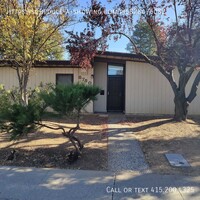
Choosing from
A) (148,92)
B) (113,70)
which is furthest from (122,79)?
(148,92)

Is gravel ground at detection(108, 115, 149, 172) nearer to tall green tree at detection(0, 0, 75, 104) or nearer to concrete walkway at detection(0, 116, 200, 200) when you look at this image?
concrete walkway at detection(0, 116, 200, 200)

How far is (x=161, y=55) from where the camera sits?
10.2 m

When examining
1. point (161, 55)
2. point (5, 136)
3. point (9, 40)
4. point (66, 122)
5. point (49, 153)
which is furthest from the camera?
point (66, 122)

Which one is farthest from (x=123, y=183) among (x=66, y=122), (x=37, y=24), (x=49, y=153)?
(x=66, y=122)

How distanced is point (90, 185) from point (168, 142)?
11.8 ft

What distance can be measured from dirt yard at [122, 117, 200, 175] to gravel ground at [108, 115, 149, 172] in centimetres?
19

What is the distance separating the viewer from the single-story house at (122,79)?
13.2 metres

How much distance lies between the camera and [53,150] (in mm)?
6422

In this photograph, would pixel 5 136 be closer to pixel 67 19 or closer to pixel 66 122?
pixel 66 122

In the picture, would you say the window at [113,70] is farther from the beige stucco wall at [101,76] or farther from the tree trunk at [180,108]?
the tree trunk at [180,108]

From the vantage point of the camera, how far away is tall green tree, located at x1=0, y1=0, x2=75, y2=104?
792 centimetres

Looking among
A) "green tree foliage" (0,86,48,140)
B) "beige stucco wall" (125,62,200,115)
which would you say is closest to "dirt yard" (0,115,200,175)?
"green tree foliage" (0,86,48,140)

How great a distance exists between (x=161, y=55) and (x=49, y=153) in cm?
624

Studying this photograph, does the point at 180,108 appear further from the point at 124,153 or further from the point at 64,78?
the point at 64,78
